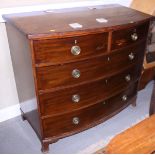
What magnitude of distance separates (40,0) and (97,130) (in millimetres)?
1164

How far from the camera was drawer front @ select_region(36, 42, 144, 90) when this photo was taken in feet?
4.32

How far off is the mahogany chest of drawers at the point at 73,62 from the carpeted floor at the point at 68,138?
14cm

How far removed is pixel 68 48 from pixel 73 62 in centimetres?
11

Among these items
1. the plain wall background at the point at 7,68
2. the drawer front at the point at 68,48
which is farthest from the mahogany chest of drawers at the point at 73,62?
the plain wall background at the point at 7,68

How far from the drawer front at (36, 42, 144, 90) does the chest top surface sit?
21 centimetres

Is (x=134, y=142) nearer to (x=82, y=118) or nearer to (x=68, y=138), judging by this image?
(x=82, y=118)

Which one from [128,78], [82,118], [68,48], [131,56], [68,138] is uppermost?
[68,48]

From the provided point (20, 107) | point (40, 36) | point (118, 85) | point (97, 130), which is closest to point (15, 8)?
point (40, 36)

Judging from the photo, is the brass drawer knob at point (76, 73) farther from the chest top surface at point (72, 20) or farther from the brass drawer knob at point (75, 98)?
the chest top surface at point (72, 20)

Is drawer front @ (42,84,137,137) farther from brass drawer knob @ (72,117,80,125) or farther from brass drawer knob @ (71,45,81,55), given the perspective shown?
brass drawer knob @ (71,45,81,55)

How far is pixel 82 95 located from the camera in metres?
1.53

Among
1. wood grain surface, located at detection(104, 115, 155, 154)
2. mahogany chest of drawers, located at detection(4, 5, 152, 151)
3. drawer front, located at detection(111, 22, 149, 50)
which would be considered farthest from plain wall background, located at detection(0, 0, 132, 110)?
wood grain surface, located at detection(104, 115, 155, 154)

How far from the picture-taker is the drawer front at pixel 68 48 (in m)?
1.22

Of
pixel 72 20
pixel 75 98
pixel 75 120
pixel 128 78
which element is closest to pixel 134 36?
pixel 128 78
